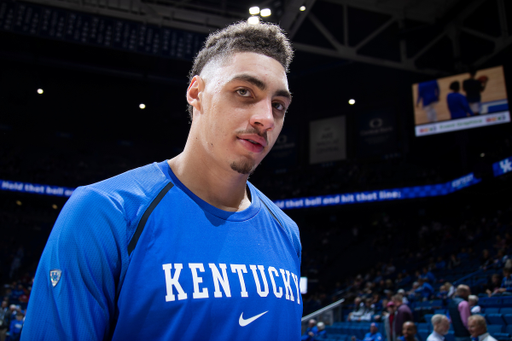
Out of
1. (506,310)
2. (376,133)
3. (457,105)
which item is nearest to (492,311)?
(506,310)

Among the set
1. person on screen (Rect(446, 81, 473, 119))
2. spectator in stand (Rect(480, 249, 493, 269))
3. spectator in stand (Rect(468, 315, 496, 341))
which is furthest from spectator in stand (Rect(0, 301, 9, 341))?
person on screen (Rect(446, 81, 473, 119))

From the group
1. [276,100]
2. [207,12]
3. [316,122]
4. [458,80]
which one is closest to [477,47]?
[458,80]

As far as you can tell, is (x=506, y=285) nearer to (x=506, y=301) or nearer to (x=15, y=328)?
(x=506, y=301)

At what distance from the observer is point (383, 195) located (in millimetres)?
17734

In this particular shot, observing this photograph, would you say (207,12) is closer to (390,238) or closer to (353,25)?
(353,25)

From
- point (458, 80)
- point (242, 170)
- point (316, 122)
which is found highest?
point (316, 122)

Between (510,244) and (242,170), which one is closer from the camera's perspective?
(242,170)

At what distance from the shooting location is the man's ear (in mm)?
1173

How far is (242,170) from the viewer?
109 cm

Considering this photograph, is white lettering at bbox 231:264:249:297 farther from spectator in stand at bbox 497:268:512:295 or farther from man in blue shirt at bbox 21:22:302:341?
spectator in stand at bbox 497:268:512:295

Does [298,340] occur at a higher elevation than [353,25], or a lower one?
lower

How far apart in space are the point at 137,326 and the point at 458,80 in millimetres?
15144

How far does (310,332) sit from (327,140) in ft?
44.8

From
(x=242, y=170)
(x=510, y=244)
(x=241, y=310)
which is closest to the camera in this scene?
(x=241, y=310)
